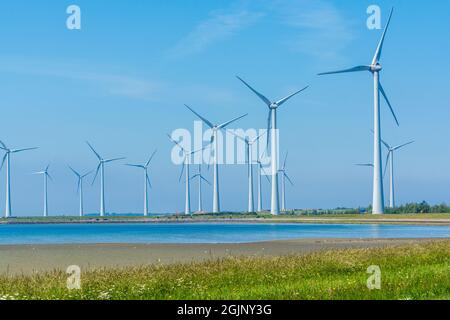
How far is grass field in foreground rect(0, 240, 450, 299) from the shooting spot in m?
17.7

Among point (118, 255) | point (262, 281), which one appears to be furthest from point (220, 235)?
point (262, 281)

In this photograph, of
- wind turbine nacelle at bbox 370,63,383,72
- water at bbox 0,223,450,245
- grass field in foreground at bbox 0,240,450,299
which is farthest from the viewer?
wind turbine nacelle at bbox 370,63,383,72

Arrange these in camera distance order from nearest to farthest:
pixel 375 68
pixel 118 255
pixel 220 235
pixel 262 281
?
pixel 262 281, pixel 118 255, pixel 220 235, pixel 375 68

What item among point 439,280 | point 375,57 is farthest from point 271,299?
point 375,57

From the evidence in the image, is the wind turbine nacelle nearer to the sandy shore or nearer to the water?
the water

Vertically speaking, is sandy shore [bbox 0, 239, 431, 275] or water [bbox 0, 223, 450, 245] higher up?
sandy shore [bbox 0, 239, 431, 275]

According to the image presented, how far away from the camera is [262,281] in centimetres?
2130

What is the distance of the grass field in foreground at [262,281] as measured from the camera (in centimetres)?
1772

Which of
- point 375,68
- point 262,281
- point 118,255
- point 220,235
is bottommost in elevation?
point 220,235

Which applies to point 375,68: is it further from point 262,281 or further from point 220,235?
point 262,281

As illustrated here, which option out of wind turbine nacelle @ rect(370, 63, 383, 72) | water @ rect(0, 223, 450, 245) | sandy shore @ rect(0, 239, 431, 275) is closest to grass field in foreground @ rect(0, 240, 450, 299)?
sandy shore @ rect(0, 239, 431, 275)

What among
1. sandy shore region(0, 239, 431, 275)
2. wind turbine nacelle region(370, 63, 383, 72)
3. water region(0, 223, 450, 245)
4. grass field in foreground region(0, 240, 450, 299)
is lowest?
water region(0, 223, 450, 245)

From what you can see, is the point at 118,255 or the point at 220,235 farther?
the point at 220,235
